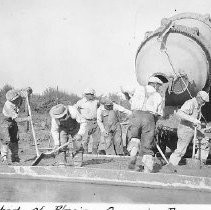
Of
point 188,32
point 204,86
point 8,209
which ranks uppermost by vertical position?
point 188,32

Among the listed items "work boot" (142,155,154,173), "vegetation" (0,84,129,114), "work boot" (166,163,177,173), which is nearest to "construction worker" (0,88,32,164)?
"work boot" (142,155,154,173)

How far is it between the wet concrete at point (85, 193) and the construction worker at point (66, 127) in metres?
0.62

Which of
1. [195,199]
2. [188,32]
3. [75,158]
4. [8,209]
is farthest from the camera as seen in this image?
[188,32]

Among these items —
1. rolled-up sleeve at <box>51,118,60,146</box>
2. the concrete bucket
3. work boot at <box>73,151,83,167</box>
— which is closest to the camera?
work boot at <box>73,151,83,167</box>

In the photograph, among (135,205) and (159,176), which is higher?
(159,176)

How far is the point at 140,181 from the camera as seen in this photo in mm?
5984

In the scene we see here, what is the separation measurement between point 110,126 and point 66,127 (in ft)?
6.98

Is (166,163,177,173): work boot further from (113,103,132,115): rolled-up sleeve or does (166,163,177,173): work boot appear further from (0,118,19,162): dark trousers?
(0,118,19,162): dark trousers

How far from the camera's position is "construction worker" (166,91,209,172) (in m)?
7.07

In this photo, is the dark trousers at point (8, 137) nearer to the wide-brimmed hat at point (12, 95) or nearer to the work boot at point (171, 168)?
the wide-brimmed hat at point (12, 95)

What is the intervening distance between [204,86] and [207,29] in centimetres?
122

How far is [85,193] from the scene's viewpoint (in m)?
6.29

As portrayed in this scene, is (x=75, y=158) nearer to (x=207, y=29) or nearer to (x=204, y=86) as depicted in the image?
(x=204, y=86)

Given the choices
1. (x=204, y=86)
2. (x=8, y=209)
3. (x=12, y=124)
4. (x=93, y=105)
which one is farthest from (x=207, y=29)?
(x=8, y=209)
